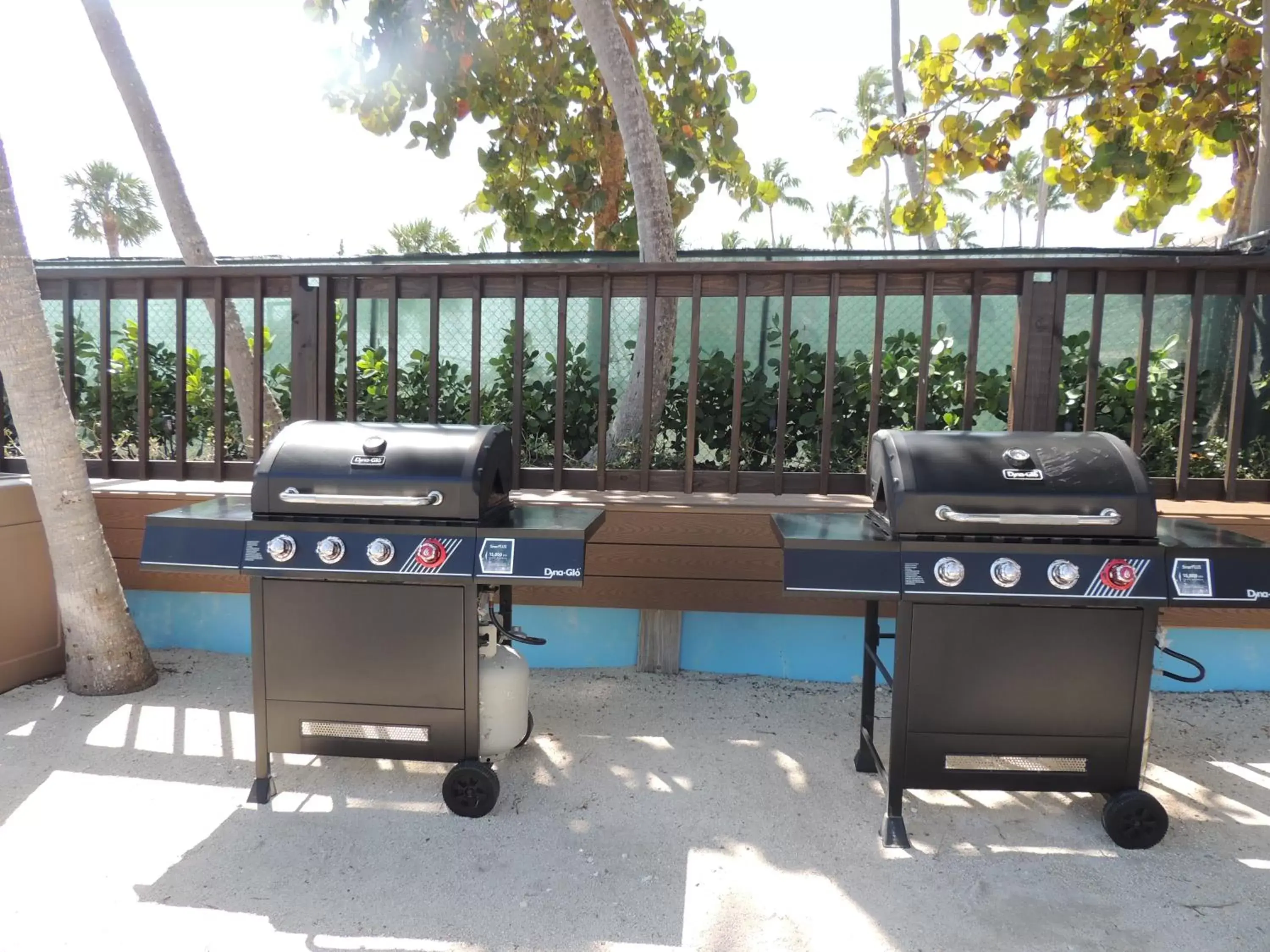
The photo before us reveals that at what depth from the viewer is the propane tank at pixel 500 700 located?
2.51m

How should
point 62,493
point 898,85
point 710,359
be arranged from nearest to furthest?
point 62,493 < point 710,359 < point 898,85

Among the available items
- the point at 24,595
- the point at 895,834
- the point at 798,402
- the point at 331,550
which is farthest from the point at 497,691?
the point at 798,402

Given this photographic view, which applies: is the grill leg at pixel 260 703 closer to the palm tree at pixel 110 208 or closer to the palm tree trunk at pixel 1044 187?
the palm tree trunk at pixel 1044 187

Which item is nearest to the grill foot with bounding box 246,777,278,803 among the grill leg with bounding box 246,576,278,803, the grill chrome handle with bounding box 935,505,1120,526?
the grill leg with bounding box 246,576,278,803

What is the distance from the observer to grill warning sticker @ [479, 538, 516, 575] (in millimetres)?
2254

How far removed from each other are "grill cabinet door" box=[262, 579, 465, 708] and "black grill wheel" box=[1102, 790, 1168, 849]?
1.88 meters

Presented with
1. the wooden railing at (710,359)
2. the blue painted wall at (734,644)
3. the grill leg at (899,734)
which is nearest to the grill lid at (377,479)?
the wooden railing at (710,359)

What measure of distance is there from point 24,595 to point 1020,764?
3.82 meters

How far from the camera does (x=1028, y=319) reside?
3.21m

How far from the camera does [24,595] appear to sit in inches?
133

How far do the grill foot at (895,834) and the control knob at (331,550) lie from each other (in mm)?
1748

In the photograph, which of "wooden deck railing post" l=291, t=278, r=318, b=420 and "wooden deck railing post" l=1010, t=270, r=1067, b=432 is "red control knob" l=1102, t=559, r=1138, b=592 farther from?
"wooden deck railing post" l=291, t=278, r=318, b=420

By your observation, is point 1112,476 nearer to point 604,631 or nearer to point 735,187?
point 604,631

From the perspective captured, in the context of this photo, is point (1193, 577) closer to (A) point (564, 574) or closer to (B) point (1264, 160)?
(A) point (564, 574)
